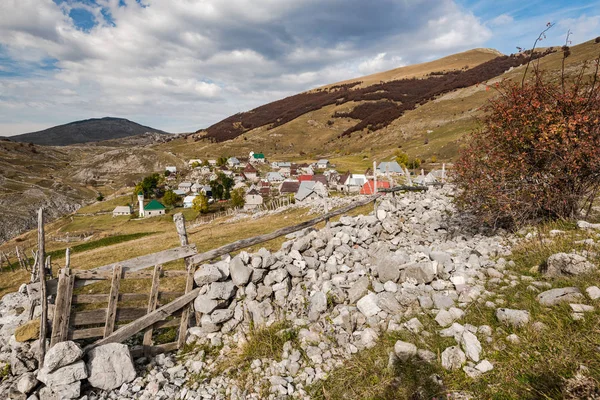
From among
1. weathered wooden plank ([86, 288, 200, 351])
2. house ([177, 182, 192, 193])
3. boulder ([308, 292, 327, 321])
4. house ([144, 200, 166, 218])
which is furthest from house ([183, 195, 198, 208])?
boulder ([308, 292, 327, 321])

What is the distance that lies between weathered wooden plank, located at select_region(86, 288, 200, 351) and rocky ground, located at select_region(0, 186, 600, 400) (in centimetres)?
34

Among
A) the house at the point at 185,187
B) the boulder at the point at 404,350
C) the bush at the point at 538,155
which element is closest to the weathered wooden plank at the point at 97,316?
the boulder at the point at 404,350

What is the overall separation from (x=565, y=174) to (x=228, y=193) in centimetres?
7671

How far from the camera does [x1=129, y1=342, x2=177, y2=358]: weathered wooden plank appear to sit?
22.9 ft

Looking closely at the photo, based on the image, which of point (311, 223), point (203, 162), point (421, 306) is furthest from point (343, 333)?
point (203, 162)

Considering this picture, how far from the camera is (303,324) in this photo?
22.2ft

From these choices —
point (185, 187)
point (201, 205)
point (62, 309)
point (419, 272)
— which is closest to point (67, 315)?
point (62, 309)

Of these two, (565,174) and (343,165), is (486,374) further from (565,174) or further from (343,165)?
(343,165)

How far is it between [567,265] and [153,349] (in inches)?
372

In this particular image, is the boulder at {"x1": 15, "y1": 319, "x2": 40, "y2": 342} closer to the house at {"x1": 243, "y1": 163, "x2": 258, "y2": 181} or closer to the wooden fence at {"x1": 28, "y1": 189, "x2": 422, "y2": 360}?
the wooden fence at {"x1": 28, "y1": 189, "x2": 422, "y2": 360}

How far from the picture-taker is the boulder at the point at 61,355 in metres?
5.66

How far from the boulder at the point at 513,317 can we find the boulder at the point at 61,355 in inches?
324

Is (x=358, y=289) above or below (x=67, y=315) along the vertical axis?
below

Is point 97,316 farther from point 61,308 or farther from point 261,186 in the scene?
point 261,186
